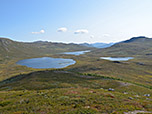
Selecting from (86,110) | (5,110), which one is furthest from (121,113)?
(5,110)

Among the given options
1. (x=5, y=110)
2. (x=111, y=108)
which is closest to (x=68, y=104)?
(x=111, y=108)

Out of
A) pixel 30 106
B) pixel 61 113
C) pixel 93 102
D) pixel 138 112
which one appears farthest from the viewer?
pixel 93 102

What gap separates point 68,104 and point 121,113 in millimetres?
9248

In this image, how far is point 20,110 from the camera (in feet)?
58.8

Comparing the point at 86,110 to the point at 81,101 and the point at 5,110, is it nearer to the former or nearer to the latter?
the point at 81,101

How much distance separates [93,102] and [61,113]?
7.36 metres

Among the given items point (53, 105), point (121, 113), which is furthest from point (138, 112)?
point (53, 105)

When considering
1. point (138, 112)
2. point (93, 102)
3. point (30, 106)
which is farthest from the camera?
point (93, 102)

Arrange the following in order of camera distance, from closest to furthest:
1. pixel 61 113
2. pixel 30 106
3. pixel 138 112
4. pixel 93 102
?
pixel 61 113, pixel 138 112, pixel 30 106, pixel 93 102

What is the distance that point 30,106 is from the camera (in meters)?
19.2

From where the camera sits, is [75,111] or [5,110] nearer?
[75,111]

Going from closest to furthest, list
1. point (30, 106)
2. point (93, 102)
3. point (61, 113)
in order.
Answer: point (61, 113) < point (30, 106) < point (93, 102)

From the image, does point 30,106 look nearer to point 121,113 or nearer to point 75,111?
point 75,111

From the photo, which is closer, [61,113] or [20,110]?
[61,113]
